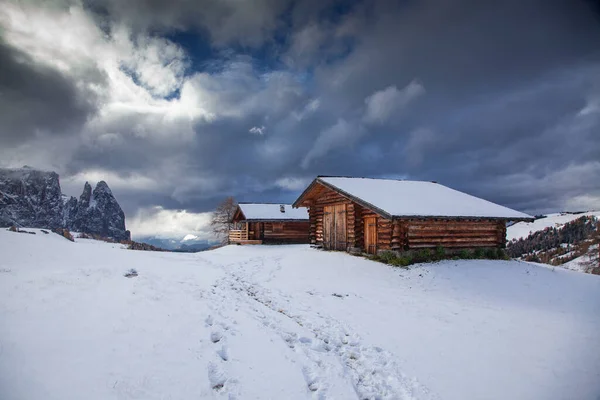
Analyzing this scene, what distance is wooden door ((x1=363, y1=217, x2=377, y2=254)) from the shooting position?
18281 millimetres

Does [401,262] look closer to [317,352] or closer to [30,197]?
[317,352]

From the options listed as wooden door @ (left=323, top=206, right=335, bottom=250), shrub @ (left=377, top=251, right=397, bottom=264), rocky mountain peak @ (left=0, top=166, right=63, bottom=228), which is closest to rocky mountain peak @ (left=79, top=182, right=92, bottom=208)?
rocky mountain peak @ (left=0, top=166, right=63, bottom=228)

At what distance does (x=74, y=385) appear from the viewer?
12.4ft

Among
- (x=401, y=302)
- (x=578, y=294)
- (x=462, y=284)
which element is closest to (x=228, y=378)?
(x=401, y=302)

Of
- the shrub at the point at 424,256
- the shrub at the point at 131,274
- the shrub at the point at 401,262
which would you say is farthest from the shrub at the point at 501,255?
the shrub at the point at 131,274

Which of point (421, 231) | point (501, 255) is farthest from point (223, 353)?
point (501, 255)

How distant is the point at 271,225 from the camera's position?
120 feet

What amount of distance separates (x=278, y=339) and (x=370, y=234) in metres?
13.4

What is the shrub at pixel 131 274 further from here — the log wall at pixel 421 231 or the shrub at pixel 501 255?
the shrub at pixel 501 255

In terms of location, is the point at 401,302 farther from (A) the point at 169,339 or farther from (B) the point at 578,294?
(B) the point at 578,294

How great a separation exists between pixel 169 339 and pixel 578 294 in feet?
53.0

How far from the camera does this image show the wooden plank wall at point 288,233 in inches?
1437

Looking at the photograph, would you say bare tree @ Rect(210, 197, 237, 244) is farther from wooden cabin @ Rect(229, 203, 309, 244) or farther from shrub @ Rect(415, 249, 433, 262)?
shrub @ Rect(415, 249, 433, 262)

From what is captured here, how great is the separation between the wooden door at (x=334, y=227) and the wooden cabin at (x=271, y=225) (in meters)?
14.2
